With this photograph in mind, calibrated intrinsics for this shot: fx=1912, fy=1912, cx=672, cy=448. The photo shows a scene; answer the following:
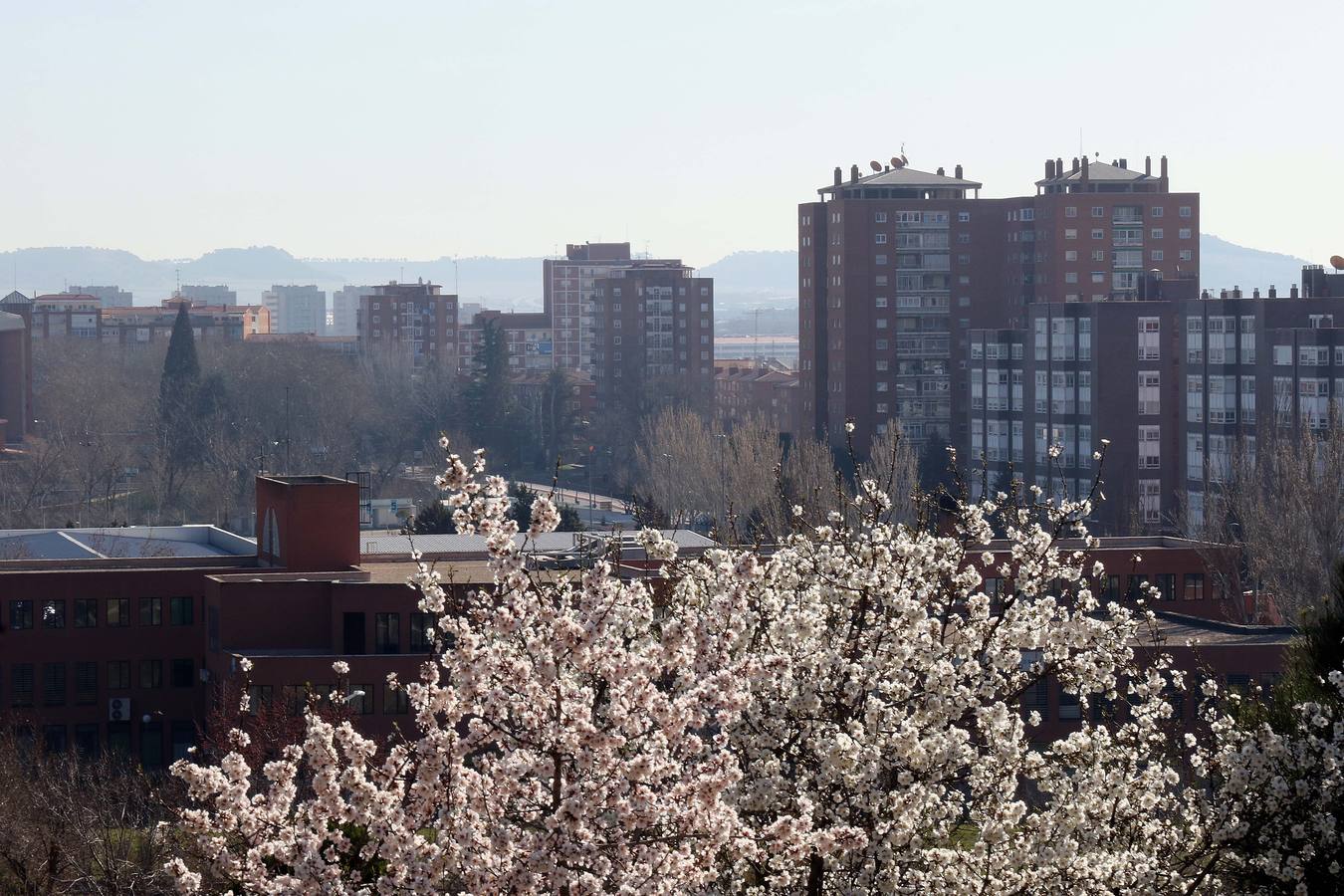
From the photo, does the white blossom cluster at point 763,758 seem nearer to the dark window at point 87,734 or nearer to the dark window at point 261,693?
the dark window at point 261,693

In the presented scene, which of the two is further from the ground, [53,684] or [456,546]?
[456,546]

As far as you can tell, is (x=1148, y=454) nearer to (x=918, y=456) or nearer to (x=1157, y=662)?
(x=918, y=456)

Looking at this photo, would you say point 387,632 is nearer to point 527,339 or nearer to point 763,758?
point 763,758

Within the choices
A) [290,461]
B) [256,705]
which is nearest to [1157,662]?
[256,705]

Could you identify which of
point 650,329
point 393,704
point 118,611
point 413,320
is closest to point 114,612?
point 118,611

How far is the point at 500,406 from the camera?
118 meters

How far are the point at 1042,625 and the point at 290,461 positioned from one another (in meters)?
87.9

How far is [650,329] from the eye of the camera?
14112 centimetres

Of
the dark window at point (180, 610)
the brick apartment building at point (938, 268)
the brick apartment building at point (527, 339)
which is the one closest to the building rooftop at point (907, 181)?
the brick apartment building at point (938, 268)

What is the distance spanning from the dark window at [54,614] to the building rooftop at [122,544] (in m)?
9.20

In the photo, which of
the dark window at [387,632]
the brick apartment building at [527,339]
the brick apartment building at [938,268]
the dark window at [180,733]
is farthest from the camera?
the brick apartment building at [527,339]

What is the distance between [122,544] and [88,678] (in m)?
14.2

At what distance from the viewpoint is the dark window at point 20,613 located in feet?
139

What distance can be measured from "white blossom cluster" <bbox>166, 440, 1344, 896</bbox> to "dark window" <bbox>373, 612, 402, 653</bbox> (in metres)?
24.5
